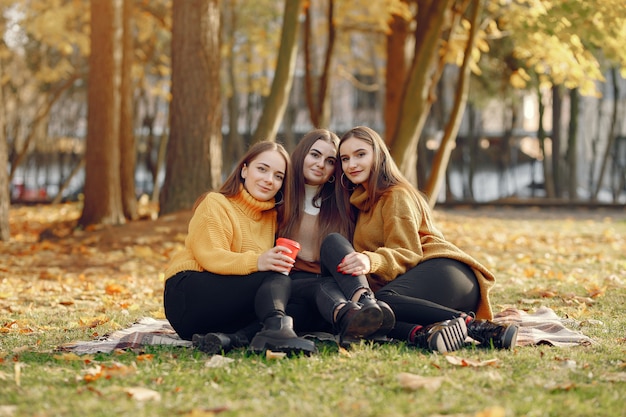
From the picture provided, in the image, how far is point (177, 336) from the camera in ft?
16.1

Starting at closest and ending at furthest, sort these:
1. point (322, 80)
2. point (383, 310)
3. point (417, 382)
Result: point (417, 382)
point (383, 310)
point (322, 80)

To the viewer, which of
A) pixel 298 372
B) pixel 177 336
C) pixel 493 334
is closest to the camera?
pixel 298 372

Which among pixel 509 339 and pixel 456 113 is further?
pixel 456 113

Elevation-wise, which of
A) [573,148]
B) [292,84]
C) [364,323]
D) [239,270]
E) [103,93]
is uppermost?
[292,84]

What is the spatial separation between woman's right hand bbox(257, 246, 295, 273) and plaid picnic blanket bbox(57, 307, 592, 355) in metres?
0.48

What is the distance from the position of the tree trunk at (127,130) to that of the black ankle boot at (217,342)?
9303 millimetres

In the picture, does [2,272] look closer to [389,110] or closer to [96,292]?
[96,292]

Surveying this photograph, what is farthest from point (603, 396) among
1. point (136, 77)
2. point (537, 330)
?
point (136, 77)

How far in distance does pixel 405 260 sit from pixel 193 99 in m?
6.69

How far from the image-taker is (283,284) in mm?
4469

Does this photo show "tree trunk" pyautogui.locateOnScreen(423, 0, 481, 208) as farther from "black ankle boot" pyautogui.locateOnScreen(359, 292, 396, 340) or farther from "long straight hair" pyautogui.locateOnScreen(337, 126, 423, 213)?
"black ankle boot" pyautogui.locateOnScreen(359, 292, 396, 340)

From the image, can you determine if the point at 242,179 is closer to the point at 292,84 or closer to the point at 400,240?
the point at 400,240

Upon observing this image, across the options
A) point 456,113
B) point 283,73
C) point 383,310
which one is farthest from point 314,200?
point 456,113

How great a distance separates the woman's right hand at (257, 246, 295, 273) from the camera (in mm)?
4402
